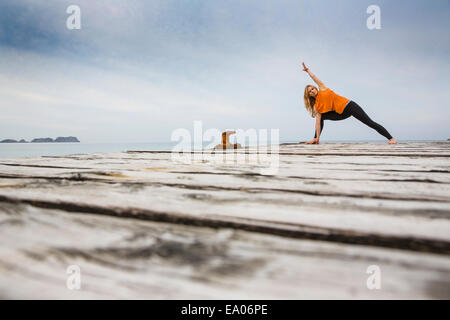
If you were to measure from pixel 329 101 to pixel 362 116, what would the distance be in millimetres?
644

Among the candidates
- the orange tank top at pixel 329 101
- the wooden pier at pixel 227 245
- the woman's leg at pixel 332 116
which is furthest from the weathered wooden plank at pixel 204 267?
the orange tank top at pixel 329 101

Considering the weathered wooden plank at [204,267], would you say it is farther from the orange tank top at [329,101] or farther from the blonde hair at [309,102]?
the blonde hair at [309,102]

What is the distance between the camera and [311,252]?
376 mm

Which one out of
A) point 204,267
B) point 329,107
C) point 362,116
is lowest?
point 204,267

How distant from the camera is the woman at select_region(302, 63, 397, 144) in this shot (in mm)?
4102

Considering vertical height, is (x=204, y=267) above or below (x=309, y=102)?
below

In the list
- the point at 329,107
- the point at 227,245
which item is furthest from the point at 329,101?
the point at 227,245

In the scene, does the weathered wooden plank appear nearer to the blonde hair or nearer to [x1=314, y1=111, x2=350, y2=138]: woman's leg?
[x1=314, y1=111, x2=350, y2=138]: woman's leg

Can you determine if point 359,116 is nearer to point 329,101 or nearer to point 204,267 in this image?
point 329,101

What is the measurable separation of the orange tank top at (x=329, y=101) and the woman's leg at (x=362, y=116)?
104 mm

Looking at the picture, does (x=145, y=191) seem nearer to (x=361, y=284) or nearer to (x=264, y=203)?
(x=264, y=203)

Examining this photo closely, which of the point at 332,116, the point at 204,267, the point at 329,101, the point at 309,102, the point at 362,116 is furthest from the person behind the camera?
the point at 309,102

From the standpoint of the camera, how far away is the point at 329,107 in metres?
4.38

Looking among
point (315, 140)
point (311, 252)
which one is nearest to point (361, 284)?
point (311, 252)
